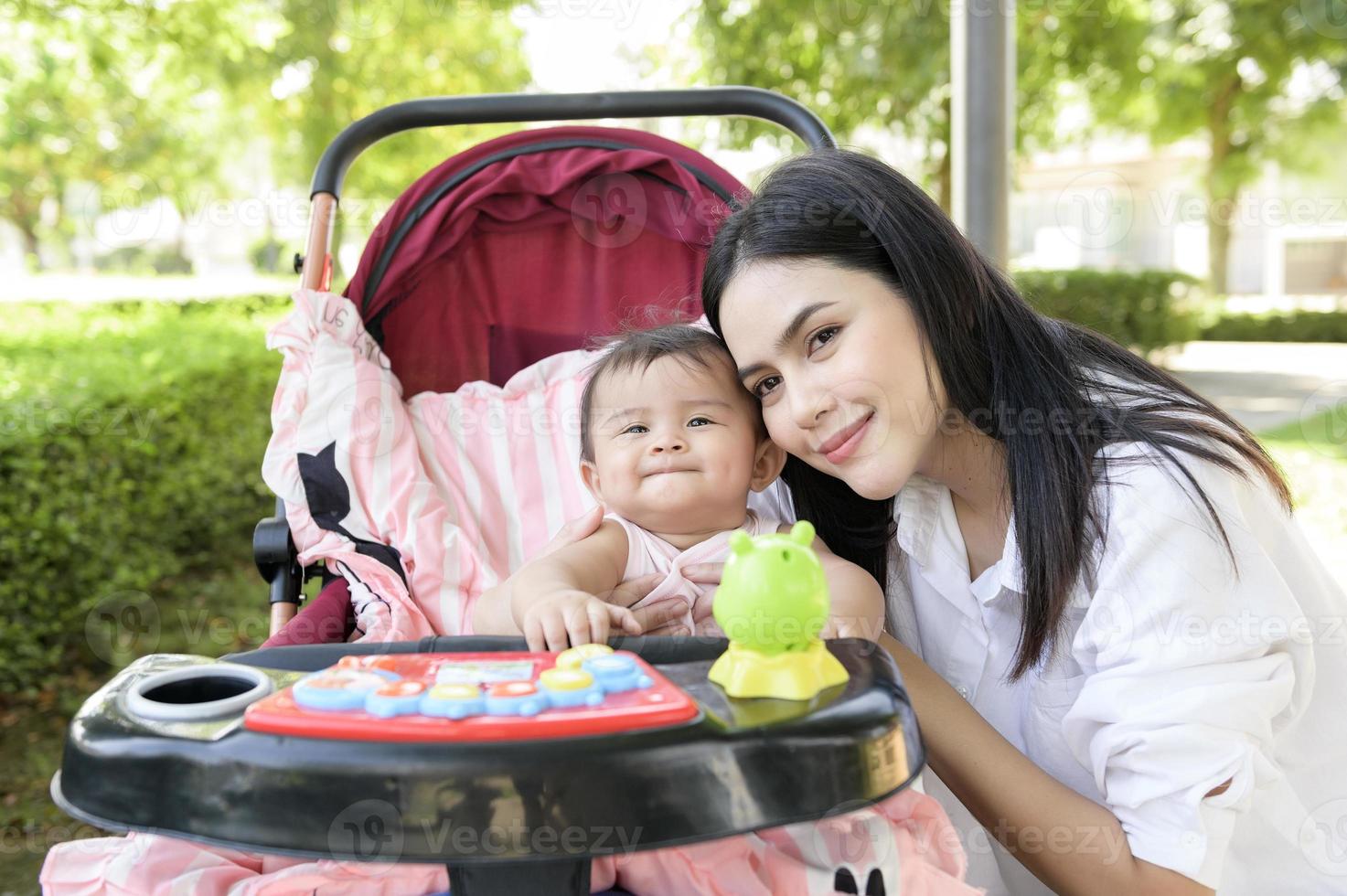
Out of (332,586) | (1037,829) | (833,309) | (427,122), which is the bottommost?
(1037,829)

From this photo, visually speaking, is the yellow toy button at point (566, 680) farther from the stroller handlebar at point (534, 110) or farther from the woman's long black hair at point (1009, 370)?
the stroller handlebar at point (534, 110)

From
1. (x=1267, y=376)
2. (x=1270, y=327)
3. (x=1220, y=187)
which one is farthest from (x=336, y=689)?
(x=1270, y=327)

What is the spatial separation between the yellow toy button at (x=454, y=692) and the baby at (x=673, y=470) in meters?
0.54

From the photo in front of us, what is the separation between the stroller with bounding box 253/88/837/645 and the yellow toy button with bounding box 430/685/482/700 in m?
1.36

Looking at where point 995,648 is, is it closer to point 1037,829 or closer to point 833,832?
point 1037,829

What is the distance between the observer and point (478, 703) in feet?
3.40

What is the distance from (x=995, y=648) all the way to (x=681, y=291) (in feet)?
3.40

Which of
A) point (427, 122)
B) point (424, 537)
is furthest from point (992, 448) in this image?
point (427, 122)

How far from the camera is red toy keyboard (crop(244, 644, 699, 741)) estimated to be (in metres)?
1.00

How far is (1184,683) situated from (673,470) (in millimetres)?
766

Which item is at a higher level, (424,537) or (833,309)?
(833,309)

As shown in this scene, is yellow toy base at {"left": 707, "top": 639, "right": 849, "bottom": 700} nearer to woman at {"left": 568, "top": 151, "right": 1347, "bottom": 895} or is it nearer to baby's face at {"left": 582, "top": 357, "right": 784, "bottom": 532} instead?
woman at {"left": 568, "top": 151, "right": 1347, "bottom": 895}

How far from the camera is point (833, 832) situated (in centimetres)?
123

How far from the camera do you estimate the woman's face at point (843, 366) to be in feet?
4.96
